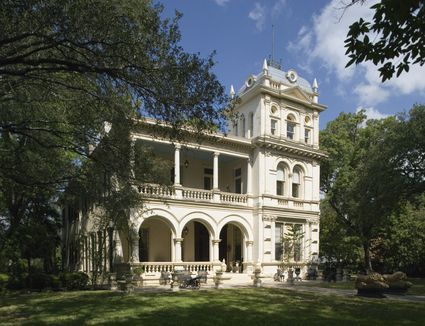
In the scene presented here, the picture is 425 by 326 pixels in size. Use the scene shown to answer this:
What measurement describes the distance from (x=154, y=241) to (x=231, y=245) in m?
6.11

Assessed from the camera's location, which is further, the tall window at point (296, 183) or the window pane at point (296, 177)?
the tall window at point (296, 183)

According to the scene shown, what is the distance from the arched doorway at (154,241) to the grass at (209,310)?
36.7ft

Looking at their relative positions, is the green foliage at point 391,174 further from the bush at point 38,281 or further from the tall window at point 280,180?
the bush at point 38,281

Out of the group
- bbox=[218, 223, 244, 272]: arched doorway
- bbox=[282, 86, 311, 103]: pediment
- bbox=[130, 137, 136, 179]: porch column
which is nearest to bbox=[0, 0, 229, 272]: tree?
bbox=[130, 137, 136, 179]: porch column

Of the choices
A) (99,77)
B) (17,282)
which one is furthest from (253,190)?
(99,77)

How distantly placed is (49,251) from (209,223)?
416 inches

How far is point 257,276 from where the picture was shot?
2302 cm

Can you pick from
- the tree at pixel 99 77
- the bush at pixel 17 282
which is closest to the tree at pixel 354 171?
the tree at pixel 99 77

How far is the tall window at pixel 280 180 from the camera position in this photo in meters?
30.3

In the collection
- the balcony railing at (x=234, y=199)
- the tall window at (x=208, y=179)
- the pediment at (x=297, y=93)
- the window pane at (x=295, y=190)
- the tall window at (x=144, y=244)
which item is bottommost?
the tall window at (x=144, y=244)

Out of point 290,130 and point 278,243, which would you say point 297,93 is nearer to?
point 290,130

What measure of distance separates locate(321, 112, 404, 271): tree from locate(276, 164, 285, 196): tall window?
4.32 meters

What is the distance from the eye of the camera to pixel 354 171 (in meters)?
34.1

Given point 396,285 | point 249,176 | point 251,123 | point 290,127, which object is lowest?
point 396,285
